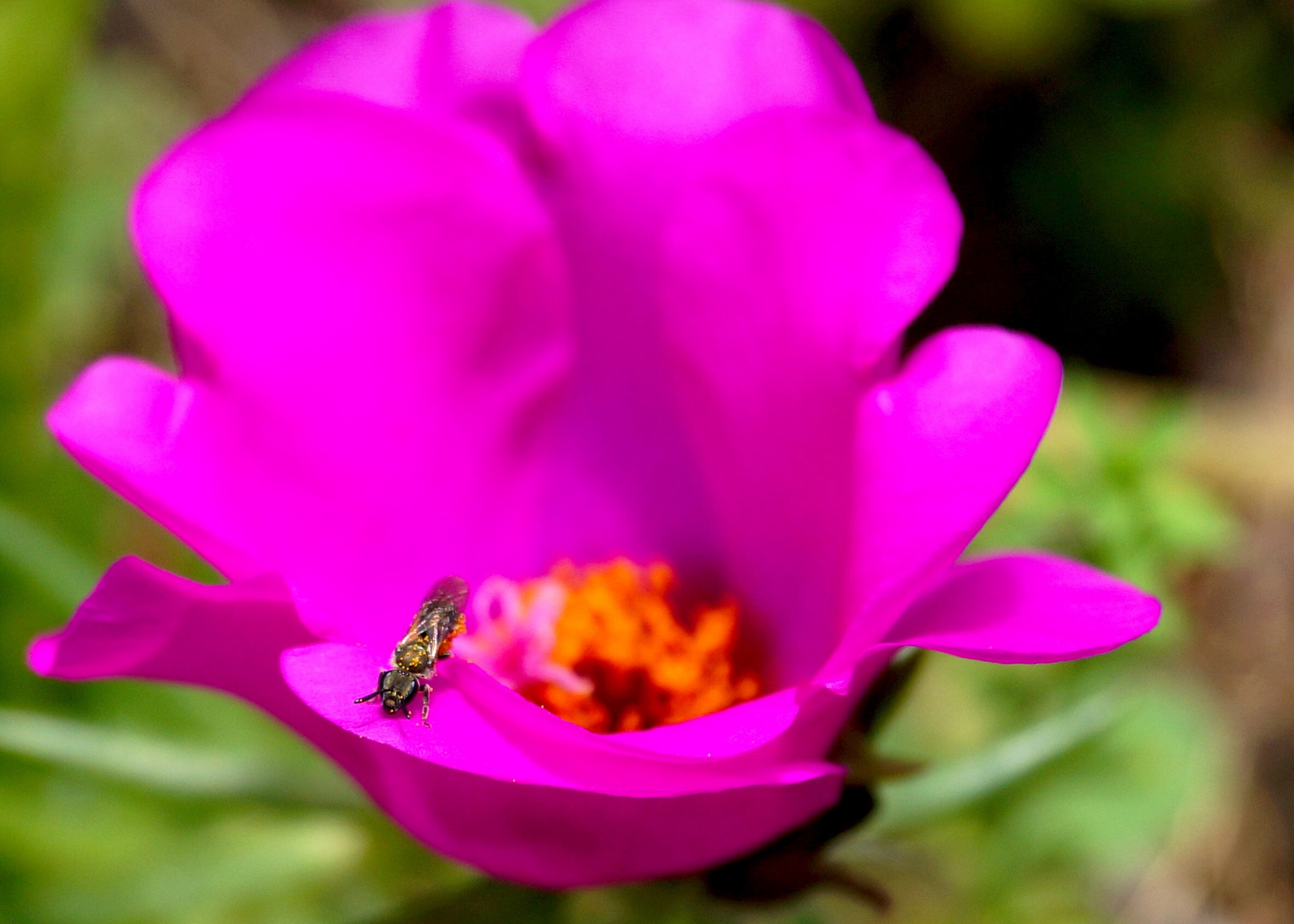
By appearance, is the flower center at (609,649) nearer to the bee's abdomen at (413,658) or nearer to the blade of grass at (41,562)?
the bee's abdomen at (413,658)

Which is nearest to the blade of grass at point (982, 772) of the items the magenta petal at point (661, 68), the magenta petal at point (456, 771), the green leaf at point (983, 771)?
the green leaf at point (983, 771)

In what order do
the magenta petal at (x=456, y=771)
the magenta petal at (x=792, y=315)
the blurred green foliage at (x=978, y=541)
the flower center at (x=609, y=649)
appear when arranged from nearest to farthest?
the magenta petal at (x=456, y=771) < the magenta petal at (x=792, y=315) < the flower center at (x=609, y=649) < the blurred green foliage at (x=978, y=541)

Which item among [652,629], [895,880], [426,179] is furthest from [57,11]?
[895,880]

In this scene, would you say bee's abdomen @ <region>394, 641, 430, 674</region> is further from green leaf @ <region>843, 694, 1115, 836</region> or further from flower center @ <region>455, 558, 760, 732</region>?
green leaf @ <region>843, 694, 1115, 836</region>

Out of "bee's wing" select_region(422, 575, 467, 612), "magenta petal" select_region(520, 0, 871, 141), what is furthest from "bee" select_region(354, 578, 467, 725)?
"magenta petal" select_region(520, 0, 871, 141)

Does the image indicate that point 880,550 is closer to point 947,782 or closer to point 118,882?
point 947,782

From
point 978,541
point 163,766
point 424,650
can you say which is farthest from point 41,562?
point 978,541
